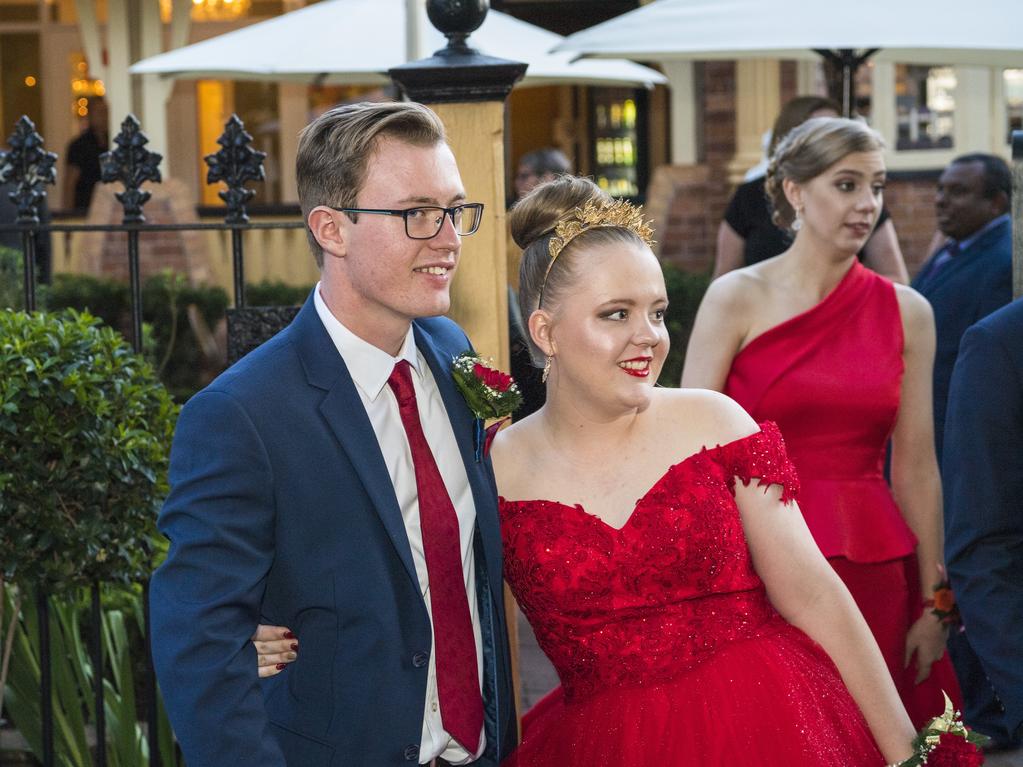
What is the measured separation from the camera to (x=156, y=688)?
147 inches

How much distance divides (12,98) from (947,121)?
337 inches

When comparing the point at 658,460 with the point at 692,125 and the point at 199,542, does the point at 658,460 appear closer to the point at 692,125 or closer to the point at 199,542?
the point at 199,542

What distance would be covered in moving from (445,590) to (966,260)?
413 cm

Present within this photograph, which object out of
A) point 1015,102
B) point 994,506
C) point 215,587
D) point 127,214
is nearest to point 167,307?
point 127,214

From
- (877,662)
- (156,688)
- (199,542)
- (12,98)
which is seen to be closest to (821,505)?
(877,662)

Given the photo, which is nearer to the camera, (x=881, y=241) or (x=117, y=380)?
(x=117, y=380)

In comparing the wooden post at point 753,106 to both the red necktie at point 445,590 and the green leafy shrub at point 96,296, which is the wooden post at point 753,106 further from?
the red necktie at point 445,590

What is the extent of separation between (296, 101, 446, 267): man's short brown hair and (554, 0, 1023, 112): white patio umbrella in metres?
3.58

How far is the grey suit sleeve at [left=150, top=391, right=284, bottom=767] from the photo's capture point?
208cm

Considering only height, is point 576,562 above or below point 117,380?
below

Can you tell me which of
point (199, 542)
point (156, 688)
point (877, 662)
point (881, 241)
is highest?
point (881, 241)

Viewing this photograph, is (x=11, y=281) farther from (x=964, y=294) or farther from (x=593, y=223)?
(x=964, y=294)

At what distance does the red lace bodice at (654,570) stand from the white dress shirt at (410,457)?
0.76 ft

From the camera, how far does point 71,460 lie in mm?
3373
